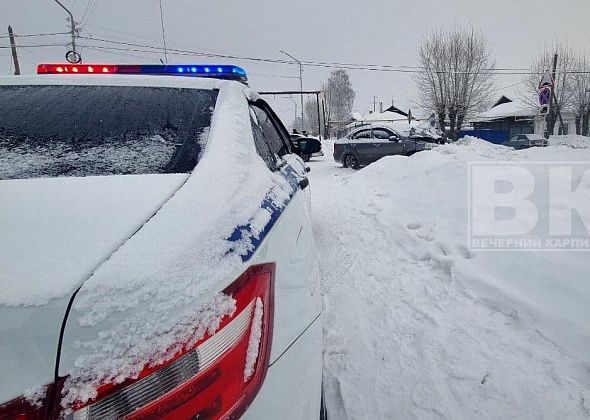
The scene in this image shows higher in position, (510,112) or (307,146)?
(510,112)

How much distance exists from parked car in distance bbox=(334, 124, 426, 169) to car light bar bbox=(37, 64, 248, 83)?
33.3 ft

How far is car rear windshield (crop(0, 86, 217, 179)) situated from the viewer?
1.21 metres

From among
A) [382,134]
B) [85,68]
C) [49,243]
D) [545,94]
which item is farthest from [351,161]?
[49,243]

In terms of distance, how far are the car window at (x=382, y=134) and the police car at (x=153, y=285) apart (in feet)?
37.3

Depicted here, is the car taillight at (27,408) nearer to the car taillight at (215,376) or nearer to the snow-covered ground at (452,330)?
the car taillight at (215,376)

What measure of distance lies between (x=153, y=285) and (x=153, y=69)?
7.23ft

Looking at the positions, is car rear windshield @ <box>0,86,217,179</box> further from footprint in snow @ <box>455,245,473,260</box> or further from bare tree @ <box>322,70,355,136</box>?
bare tree @ <box>322,70,355,136</box>

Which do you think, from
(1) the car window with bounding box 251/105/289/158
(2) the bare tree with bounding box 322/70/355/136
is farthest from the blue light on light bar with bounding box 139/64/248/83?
(2) the bare tree with bounding box 322/70/355/136

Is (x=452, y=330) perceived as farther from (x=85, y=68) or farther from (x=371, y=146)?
(x=371, y=146)

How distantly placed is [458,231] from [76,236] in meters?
3.79

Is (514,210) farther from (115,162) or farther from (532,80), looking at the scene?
(532,80)

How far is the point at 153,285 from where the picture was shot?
2.15ft

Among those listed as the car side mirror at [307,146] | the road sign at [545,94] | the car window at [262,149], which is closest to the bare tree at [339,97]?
the road sign at [545,94]

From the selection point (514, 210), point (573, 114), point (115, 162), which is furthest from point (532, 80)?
point (115, 162)
